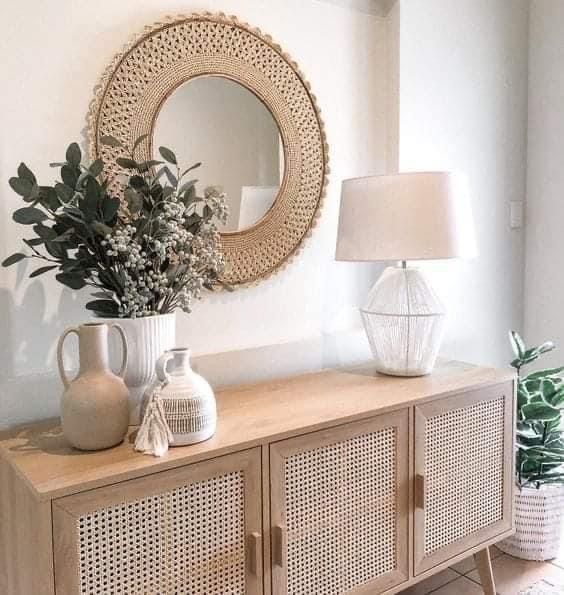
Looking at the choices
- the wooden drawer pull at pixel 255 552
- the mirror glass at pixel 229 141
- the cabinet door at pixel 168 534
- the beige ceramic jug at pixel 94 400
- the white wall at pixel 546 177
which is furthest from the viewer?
the white wall at pixel 546 177

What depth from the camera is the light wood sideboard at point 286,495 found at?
1.21 m

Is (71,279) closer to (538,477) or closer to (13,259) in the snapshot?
(13,259)

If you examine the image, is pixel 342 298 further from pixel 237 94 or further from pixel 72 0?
pixel 72 0

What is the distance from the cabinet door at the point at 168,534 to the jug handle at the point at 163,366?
8.0 inches

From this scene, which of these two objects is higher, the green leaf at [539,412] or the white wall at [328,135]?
the white wall at [328,135]

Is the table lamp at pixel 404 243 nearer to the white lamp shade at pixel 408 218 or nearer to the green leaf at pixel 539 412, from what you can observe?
the white lamp shade at pixel 408 218

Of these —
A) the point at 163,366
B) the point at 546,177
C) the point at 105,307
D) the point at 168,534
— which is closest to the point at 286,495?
the point at 168,534

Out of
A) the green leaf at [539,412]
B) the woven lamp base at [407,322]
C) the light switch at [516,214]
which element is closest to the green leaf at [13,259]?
the woven lamp base at [407,322]

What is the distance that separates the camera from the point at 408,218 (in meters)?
1.74

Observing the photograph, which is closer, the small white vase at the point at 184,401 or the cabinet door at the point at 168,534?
the cabinet door at the point at 168,534

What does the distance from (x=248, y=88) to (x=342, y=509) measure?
1.24 meters

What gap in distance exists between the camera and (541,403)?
2.16 metres

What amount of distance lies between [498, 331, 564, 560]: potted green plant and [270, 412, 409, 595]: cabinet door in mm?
743

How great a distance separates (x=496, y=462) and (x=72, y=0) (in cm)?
179
